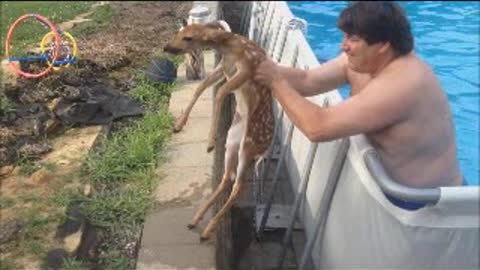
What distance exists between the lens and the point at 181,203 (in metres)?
3.61

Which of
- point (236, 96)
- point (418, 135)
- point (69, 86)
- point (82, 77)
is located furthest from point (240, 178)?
point (82, 77)

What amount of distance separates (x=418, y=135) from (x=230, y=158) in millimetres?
1022

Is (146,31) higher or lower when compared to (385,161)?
lower

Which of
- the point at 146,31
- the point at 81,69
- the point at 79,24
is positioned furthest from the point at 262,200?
the point at 79,24

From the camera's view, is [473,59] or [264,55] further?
[473,59]

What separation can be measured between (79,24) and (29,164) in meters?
3.52

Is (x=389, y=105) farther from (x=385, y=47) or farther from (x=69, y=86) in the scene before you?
(x=69, y=86)

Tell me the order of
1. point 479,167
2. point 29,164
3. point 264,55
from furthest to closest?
1. point 479,167
2. point 29,164
3. point 264,55

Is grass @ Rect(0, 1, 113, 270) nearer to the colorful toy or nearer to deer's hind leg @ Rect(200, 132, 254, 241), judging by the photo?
the colorful toy

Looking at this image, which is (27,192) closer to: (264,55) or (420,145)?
(264,55)

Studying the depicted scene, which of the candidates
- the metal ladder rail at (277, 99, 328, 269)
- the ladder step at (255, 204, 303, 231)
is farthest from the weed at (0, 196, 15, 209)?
the metal ladder rail at (277, 99, 328, 269)

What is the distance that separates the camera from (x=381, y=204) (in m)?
Result: 2.47

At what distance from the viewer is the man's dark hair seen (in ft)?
7.81

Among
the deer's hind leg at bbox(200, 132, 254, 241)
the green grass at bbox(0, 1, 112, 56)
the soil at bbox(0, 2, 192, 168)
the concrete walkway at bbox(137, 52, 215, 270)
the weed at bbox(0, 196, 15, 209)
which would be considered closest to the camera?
the deer's hind leg at bbox(200, 132, 254, 241)
